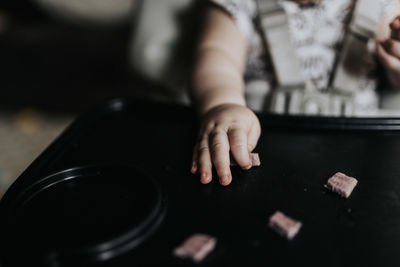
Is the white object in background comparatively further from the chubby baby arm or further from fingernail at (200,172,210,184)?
fingernail at (200,172,210,184)

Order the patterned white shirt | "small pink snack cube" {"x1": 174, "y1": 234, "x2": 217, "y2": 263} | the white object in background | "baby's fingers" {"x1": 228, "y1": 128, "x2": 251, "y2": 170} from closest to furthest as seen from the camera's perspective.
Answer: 1. "small pink snack cube" {"x1": 174, "y1": 234, "x2": 217, "y2": 263}
2. "baby's fingers" {"x1": 228, "y1": 128, "x2": 251, "y2": 170}
3. the patterned white shirt
4. the white object in background

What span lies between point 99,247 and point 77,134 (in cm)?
21

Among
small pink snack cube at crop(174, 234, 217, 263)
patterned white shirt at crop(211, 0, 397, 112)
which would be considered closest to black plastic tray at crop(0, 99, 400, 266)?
small pink snack cube at crop(174, 234, 217, 263)

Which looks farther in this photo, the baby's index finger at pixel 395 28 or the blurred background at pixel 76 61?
the blurred background at pixel 76 61

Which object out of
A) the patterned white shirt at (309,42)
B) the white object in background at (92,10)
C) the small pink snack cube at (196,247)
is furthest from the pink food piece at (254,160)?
the white object in background at (92,10)

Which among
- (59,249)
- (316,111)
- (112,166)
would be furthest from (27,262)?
(316,111)

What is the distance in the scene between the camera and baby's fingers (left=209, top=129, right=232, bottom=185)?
39 cm

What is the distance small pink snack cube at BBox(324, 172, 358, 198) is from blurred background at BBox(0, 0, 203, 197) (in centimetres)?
38

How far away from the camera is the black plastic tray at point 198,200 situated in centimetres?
31

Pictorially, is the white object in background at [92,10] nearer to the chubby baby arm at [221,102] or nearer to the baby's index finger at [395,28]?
the chubby baby arm at [221,102]

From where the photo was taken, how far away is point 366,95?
0.60 meters

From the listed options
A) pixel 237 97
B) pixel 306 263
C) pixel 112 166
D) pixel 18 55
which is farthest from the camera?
pixel 18 55

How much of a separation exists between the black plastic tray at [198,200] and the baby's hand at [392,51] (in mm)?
75

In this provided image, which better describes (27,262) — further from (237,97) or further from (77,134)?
(237,97)
